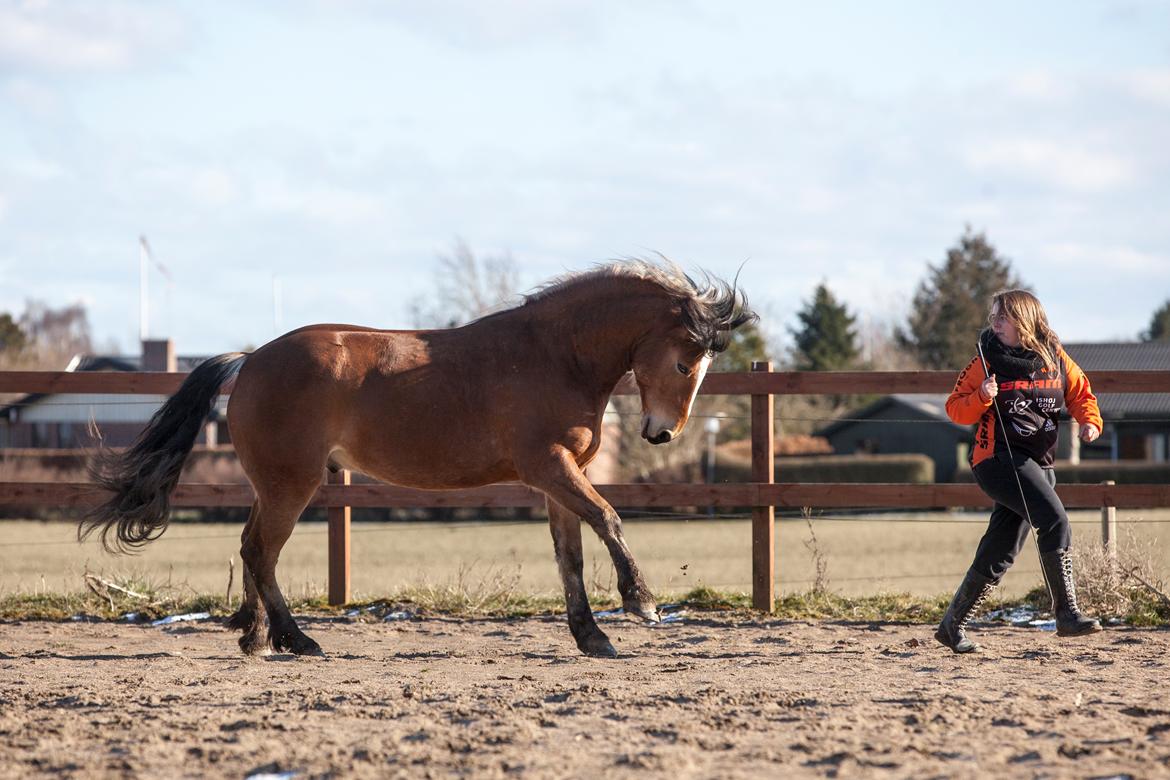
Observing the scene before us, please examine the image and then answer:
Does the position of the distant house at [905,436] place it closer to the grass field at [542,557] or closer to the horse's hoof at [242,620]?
the grass field at [542,557]

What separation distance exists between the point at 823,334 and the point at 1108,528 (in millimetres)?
51243

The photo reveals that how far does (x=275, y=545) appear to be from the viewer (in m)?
6.63

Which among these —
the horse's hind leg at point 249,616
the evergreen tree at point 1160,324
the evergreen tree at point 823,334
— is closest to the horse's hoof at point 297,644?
the horse's hind leg at point 249,616

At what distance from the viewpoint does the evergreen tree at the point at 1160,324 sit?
247 ft

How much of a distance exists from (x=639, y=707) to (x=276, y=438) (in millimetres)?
2759

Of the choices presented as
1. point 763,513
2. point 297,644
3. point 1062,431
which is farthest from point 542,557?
point 1062,431

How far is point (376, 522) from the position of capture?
26484 mm

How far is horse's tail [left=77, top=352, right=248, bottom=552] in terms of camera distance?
22.7 feet

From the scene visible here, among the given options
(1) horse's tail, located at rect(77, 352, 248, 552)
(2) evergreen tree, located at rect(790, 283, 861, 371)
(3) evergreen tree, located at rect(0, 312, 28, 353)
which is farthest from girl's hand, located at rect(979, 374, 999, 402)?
(3) evergreen tree, located at rect(0, 312, 28, 353)

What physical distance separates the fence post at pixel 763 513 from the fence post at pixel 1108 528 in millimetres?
2026

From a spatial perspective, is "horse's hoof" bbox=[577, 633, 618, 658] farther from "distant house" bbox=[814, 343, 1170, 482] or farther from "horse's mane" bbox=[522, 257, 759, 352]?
"distant house" bbox=[814, 343, 1170, 482]

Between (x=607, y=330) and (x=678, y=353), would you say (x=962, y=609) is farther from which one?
(x=607, y=330)

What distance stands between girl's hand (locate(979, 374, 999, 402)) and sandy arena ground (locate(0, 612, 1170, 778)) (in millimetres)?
1242

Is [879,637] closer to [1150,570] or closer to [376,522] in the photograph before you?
[1150,570]
